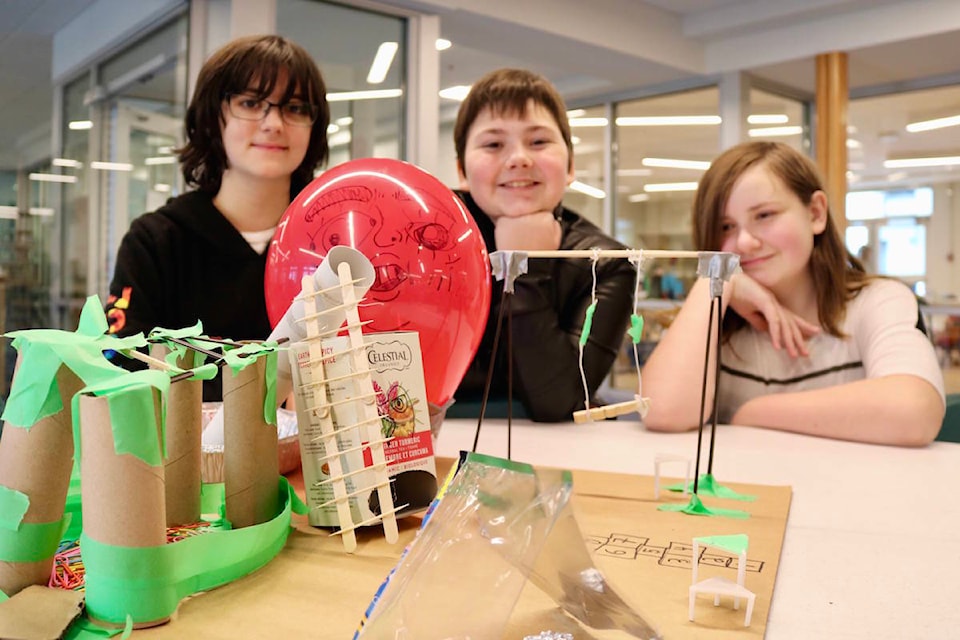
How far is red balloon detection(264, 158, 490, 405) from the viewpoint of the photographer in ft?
2.64

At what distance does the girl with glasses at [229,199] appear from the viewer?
1226 millimetres

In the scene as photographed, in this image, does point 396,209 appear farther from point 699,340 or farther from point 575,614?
point 699,340

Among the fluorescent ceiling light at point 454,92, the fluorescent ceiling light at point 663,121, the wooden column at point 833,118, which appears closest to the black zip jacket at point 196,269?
the wooden column at point 833,118

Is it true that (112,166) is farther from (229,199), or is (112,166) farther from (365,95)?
(229,199)

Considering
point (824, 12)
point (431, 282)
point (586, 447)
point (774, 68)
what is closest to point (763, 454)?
point (586, 447)

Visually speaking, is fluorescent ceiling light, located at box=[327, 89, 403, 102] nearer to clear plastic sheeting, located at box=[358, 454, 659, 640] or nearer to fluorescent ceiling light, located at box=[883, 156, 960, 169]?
clear plastic sheeting, located at box=[358, 454, 659, 640]

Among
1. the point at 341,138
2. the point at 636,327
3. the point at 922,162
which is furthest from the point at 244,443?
the point at 922,162

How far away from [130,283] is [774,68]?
4.80 m

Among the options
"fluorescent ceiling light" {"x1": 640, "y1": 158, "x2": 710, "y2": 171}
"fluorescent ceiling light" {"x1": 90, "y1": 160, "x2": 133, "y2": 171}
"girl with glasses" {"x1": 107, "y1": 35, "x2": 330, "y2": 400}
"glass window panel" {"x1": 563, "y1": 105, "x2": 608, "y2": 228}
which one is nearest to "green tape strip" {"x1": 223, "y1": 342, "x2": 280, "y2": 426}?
"girl with glasses" {"x1": 107, "y1": 35, "x2": 330, "y2": 400}

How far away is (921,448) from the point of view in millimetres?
1215

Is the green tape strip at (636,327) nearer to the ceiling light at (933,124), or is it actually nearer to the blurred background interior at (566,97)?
the blurred background interior at (566,97)

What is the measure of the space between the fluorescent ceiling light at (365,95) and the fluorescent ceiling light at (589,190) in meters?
2.60

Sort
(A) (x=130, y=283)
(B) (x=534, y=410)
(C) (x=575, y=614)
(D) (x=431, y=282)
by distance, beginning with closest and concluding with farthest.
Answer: (C) (x=575, y=614), (D) (x=431, y=282), (A) (x=130, y=283), (B) (x=534, y=410)

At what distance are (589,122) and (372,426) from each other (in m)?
5.74
